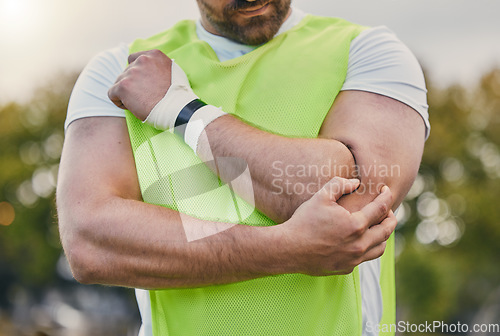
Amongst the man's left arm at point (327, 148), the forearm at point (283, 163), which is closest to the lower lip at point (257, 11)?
the man's left arm at point (327, 148)

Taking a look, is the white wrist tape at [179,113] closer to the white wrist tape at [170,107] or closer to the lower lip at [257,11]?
the white wrist tape at [170,107]

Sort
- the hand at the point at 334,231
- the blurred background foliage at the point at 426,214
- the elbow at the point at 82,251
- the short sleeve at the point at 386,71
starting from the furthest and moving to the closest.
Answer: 1. the blurred background foliage at the point at 426,214
2. the short sleeve at the point at 386,71
3. the elbow at the point at 82,251
4. the hand at the point at 334,231

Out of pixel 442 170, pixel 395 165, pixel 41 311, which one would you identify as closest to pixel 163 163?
pixel 395 165

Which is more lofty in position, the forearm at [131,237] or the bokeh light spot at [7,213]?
the forearm at [131,237]

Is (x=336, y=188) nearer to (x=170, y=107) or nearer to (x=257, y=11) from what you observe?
(x=170, y=107)

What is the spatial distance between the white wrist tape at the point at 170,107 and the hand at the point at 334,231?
61 centimetres

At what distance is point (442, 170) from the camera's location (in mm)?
35094

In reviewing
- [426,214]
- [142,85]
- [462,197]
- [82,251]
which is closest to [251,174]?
[142,85]

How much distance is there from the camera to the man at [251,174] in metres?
2.15

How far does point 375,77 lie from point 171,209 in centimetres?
94

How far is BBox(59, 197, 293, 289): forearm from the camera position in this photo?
214 cm

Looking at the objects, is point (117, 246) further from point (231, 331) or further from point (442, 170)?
point (442, 170)

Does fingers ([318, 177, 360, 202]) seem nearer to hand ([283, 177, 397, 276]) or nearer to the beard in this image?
hand ([283, 177, 397, 276])

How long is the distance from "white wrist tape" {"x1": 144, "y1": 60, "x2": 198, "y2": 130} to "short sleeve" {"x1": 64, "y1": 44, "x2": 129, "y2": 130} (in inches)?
8.3
